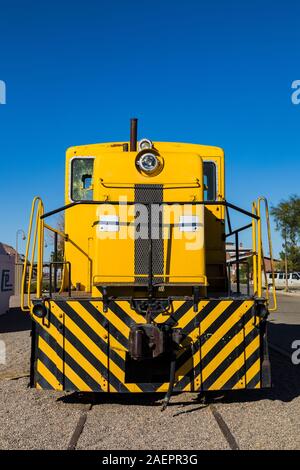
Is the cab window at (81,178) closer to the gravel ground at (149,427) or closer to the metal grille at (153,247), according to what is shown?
the metal grille at (153,247)

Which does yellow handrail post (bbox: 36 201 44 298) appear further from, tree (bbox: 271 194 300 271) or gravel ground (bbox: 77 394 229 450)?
tree (bbox: 271 194 300 271)

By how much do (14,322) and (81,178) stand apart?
857 centimetres

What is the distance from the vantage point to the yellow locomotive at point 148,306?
5.17 metres

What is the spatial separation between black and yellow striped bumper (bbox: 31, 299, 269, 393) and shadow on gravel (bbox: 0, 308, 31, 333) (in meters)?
7.46

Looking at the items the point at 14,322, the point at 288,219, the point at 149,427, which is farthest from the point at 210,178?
the point at 288,219

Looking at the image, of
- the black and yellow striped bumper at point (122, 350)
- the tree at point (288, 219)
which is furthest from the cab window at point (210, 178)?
the tree at point (288, 219)

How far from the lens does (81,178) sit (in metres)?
6.89

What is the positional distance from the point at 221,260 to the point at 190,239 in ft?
3.80

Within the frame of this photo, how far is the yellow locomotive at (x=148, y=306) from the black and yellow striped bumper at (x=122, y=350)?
0.04ft

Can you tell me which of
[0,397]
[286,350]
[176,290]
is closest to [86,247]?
[176,290]

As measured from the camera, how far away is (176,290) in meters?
5.55

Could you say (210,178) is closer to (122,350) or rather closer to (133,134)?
(133,134)

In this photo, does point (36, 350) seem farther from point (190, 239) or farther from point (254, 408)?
point (254, 408)

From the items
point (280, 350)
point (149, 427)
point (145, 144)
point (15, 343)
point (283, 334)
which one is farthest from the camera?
point (283, 334)
